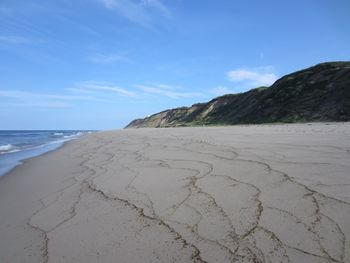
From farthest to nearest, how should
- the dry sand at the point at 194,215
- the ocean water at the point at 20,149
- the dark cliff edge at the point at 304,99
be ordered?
the dark cliff edge at the point at 304,99, the ocean water at the point at 20,149, the dry sand at the point at 194,215

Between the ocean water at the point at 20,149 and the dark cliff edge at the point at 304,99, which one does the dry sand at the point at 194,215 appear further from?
the dark cliff edge at the point at 304,99

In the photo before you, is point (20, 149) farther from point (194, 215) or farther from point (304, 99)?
point (304, 99)

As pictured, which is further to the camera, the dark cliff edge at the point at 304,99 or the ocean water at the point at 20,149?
the dark cliff edge at the point at 304,99

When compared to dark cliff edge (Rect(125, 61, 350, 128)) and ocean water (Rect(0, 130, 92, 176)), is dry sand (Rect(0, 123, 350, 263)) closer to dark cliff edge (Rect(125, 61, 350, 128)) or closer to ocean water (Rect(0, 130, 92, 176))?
ocean water (Rect(0, 130, 92, 176))

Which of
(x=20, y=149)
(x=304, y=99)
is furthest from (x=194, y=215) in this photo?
(x=304, y=99)

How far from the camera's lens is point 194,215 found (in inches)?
136

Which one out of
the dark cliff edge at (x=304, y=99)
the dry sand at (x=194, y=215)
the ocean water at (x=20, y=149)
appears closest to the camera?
the dry sand at (x=194, y=215)

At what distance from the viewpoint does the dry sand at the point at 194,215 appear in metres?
2.70

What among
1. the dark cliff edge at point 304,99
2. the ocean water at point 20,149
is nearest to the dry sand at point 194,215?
the ocean water at point 20,149

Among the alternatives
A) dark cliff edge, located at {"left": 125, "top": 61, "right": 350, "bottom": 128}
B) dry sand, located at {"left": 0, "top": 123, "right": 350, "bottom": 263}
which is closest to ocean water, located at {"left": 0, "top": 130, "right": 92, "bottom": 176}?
dry sand, located at {"left": 0, "top": 123, "right": 350, "bottom": 263}

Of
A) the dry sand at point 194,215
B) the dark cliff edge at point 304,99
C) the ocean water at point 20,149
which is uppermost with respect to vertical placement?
the dark cliff edge at point 304,99

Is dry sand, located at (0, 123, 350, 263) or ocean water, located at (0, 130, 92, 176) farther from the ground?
dry sand, located at (0, 123, 350, 263)

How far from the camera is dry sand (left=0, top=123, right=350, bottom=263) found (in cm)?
270

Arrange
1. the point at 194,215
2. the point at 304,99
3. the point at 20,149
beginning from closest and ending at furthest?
1. the point at 194,215
2. the point at 20,149
3. the point at 304,99
